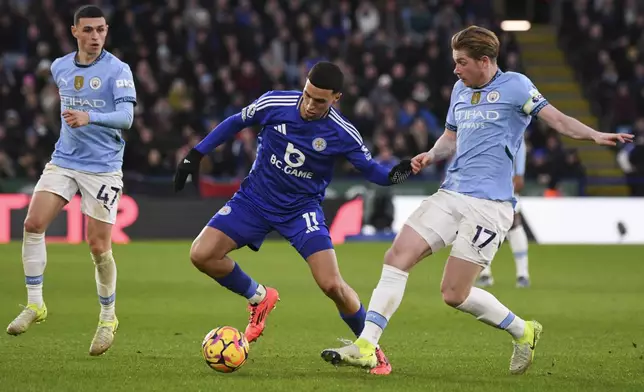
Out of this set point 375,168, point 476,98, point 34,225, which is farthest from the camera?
point 34,225

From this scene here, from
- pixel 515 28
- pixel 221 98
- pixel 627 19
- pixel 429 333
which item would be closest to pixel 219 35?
pixel 221 98

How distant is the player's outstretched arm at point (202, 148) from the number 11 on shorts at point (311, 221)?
787mm

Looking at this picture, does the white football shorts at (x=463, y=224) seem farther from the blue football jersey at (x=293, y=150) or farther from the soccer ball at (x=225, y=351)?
the soccer ball at (x=225, y=351)

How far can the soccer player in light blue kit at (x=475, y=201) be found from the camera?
7906 millimetres

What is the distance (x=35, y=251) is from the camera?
9.09 meters

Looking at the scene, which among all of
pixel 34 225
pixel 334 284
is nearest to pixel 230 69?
pixel 34 225

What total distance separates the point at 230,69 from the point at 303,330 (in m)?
15.2

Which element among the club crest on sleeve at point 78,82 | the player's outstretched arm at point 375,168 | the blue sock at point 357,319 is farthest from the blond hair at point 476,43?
the club crest on sleeve at point 78,82

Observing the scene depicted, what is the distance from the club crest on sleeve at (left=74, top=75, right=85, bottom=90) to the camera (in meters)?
9.06

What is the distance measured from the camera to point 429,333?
1067cm

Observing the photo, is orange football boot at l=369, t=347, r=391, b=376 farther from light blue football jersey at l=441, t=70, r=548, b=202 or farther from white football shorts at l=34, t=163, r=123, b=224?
white football shorts at l=34, t=163, r=123, b=224

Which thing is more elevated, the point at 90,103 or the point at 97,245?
the point at 90,103

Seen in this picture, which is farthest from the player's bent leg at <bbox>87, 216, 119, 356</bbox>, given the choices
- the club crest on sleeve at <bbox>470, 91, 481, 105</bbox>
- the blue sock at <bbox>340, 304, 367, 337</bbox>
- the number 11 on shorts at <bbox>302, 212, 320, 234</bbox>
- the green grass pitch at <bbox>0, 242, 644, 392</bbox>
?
the club crest on sleeve at <bbox>470, 91, 481, 105</bbox>

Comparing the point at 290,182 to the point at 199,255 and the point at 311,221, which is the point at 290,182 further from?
the point at 199,255
